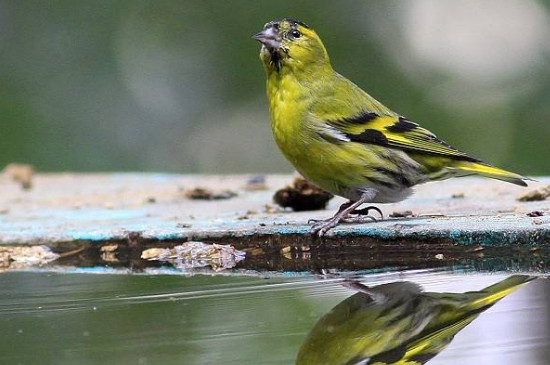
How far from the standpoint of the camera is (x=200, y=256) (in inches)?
154

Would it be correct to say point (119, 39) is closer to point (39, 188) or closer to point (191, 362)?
point (39, 188)

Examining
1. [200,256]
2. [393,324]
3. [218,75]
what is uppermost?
[218,75]

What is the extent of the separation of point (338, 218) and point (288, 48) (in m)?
0.86

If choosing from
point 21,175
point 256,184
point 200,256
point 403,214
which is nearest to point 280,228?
point 200,256

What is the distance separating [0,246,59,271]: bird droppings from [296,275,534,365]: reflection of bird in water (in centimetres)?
160

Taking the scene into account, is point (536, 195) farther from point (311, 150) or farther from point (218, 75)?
point (218, 75)

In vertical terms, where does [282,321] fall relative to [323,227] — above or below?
below

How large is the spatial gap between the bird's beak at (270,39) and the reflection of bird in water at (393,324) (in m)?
1.66

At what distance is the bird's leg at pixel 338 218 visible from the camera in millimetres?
3803

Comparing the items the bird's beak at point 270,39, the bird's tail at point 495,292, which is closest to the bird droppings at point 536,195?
the bird's beak at point 270,39

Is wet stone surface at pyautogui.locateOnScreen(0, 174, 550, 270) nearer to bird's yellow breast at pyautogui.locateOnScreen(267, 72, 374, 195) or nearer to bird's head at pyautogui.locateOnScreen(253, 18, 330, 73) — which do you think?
bird's yellow breast at pyautogui.locateOnScreen(267, 72, 374, 195)

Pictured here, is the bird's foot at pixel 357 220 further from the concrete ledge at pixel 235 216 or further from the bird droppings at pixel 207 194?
the bird droppings at pixel 207 194

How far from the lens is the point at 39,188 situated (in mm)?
6625

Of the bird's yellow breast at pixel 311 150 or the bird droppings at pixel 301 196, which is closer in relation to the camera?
the bird's yellow breast at pixel 311 150
